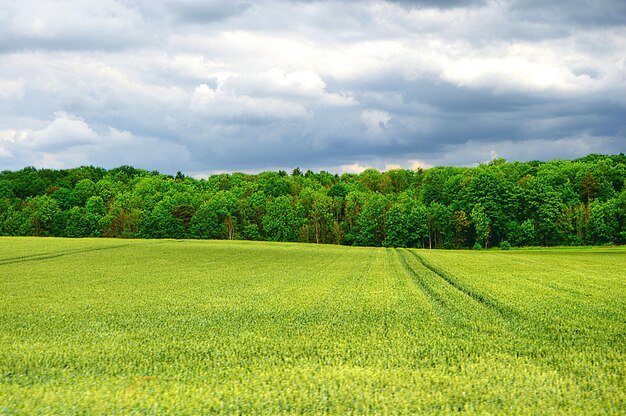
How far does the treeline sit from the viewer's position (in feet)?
356

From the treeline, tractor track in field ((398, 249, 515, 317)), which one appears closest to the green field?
tractor track in field ((398, 249, 515, 317))

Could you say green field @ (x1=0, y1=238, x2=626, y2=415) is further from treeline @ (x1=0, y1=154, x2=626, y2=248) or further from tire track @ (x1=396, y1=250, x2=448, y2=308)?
treeline @ (x1=0, y1=154, x2=626, y2=248)

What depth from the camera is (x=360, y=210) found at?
428ft

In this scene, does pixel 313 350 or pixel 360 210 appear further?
pixel 360 210

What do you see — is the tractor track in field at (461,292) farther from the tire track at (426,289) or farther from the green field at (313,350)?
the green field at (313,350)

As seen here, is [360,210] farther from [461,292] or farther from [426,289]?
[461,292]

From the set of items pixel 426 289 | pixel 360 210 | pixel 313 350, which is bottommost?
pixel 426 289

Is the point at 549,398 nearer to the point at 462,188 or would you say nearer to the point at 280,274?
the point at 280,274

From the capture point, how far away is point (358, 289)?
23.8 m

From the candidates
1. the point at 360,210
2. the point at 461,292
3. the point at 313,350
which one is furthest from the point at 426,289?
the point at 360,210

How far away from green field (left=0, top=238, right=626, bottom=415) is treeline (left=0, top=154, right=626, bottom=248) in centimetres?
8588

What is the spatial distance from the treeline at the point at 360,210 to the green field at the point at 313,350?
85884 millimetres

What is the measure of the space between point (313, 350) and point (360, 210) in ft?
390

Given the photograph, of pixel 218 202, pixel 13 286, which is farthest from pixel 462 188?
pixel 13 286
